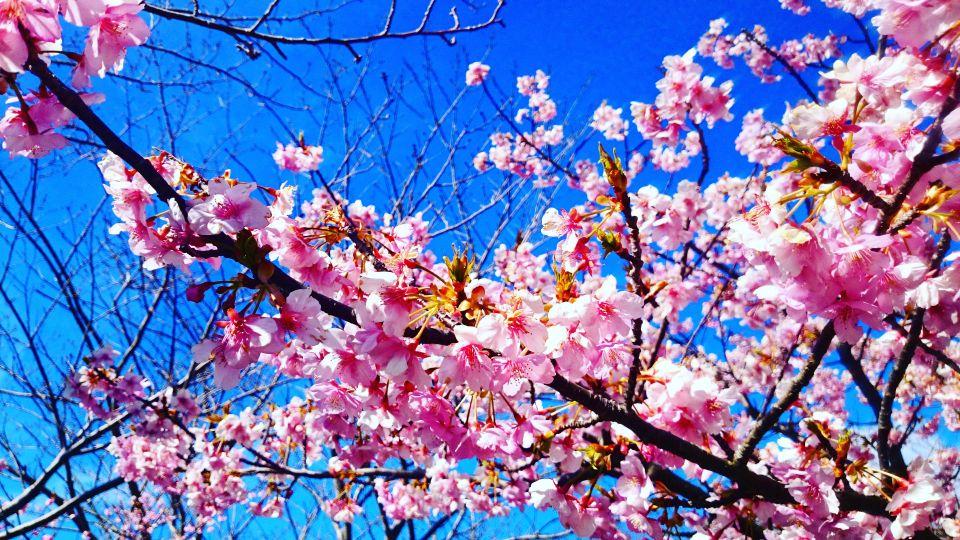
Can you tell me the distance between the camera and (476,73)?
25.5 ft

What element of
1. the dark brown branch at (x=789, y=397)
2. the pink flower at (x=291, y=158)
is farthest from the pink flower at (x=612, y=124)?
the dark brown branch at (x=789, y=397)

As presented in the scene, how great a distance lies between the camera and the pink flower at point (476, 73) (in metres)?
7.75

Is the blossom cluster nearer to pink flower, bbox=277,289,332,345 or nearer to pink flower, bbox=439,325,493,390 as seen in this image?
pink flower, bbox=277,289,332,345

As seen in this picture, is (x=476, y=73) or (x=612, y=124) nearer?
(x=612, y=124)

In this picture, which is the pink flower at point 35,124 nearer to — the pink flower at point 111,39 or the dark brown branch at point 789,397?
the pink flower at point 111,39

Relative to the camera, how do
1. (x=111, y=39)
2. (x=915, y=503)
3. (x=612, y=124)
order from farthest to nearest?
1. (x=612, y=124)
2. (x=915, y=503)
3. (x=111, y=39)

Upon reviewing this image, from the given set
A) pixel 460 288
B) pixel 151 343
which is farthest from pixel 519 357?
pixel 151 343

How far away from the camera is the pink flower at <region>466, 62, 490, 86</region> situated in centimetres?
775

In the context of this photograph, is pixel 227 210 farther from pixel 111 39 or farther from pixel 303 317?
pixel 111 39

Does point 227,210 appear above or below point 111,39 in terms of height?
below

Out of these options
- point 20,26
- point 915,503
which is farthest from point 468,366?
point 915,503

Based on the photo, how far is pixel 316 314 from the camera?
1.55m

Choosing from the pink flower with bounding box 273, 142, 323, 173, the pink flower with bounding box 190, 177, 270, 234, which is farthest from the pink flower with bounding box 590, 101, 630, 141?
the pink flower with bounding box 190, 177, 270, 234

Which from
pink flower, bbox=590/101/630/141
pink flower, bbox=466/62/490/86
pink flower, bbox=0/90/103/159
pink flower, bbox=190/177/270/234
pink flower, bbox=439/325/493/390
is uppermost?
pink flower, bbox=466/62/490/86
